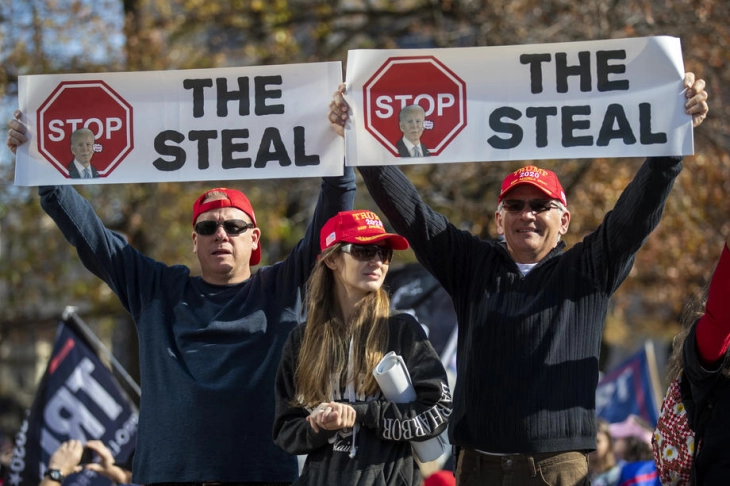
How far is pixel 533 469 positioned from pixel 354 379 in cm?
72

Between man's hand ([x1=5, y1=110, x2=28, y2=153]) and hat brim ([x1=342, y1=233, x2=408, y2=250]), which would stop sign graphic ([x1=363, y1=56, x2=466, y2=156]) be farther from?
man's hand ([x1=5, y1=110, x2=28, y2=153])

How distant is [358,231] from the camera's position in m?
4.30

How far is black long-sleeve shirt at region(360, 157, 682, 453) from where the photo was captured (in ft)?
13.4

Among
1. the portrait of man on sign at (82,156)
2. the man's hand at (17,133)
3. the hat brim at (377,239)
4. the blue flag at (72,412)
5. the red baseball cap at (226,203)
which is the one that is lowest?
the blue flag at (72,412)

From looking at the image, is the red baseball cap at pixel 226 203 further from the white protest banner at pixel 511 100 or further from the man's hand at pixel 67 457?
the man's hand at pixel 67 457

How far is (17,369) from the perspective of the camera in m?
34.9

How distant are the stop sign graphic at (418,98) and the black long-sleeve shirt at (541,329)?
238 mm

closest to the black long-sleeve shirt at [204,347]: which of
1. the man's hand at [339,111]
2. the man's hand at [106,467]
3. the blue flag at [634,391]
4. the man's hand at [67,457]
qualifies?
the man's hand at [339,111]

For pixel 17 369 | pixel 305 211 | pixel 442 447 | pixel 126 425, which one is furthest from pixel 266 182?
pixel 17 369

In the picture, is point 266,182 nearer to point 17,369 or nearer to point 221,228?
point 221,228

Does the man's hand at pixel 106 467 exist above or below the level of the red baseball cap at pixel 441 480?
above

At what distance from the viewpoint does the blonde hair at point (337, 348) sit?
4.07 meters

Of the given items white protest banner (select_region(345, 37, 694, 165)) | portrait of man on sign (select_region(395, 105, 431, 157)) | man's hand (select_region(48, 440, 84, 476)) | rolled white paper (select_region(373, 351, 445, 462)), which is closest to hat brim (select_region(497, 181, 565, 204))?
white protest banner (select_region(345, 37, 694, 165))

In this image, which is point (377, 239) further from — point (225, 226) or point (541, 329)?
point (225, 226)
